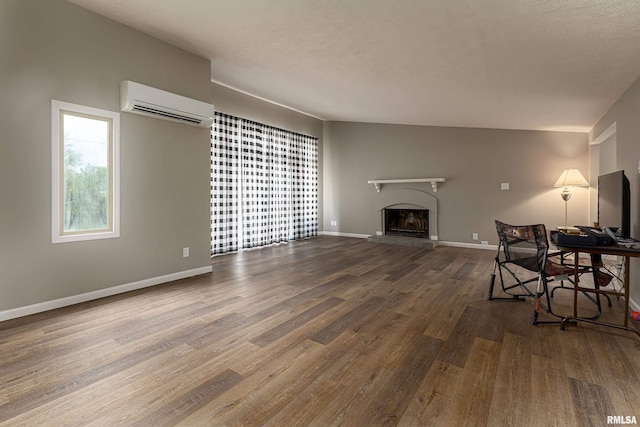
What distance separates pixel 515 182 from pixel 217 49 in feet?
18.3

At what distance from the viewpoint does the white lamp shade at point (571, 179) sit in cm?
514

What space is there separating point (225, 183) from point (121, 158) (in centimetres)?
215

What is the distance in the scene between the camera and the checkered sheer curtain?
17.8 feet

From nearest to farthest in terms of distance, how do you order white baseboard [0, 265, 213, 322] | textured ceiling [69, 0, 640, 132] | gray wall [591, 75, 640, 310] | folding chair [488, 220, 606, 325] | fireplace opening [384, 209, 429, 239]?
textured ceiling [69, 0, 640, 132] → folding chair [488, 220, 606, 325] → white baseboard [0, 265, 213, 322] → gray wall [591, 75, 640, 310] → fireplace opening [384, 209, 429, 239]

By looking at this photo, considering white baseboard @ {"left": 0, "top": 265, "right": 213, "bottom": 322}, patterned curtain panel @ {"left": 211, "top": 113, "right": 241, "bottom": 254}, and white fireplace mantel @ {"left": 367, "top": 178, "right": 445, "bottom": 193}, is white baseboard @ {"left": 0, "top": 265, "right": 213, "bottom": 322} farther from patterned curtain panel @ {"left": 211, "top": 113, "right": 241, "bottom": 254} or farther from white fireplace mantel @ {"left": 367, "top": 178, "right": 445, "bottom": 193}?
white fireplace mantel @ {"left": 367, "top": 178, "right": 445, "bottom": 193}

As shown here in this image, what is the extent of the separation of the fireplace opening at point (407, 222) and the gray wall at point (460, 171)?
0.96 feet

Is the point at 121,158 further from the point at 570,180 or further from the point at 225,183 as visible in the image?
the point at 570,180

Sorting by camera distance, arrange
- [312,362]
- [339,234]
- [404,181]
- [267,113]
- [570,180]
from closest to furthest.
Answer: [312,362], [570,180], [267,113], [404,181], [339,234]

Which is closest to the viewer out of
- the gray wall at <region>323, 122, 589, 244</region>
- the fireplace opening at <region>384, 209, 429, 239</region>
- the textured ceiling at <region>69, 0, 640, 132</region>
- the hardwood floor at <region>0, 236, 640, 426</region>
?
the hardwood floor at <region>0, 236, 640, 426</region>

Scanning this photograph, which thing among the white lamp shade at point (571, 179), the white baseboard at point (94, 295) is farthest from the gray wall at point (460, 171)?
the white baseboard at point (94, 295)

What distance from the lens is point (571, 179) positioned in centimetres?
519

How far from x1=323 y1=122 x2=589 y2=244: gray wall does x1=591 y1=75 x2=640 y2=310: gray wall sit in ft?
7.53

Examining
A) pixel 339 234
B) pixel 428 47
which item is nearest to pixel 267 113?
pixel 339 234

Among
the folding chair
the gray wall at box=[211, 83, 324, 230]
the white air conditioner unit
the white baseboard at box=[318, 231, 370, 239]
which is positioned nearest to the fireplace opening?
the white baseboard at box=[318, 231, 370, 239]
